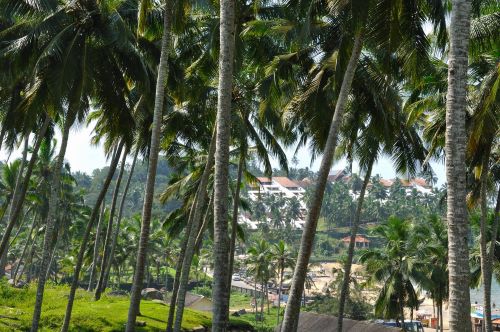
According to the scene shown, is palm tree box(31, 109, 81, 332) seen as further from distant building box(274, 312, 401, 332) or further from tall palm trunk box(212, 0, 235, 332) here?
distant building box(274, 312, 401, 332)

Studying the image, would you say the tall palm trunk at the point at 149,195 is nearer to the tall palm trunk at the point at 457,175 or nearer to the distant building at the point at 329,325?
the tall palm trunk at the point at 457,175

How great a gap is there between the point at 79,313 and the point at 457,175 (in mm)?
19244

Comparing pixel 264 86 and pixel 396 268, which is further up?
pixel 264 86

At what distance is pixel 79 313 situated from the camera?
78.3 feet

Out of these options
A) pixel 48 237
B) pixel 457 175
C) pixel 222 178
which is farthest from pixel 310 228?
pixel 48 237

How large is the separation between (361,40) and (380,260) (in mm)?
21533

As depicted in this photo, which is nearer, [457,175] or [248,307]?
[457,175]

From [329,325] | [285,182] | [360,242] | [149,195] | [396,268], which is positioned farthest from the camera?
[285,182]

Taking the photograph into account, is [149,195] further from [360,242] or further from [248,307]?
[360,242]

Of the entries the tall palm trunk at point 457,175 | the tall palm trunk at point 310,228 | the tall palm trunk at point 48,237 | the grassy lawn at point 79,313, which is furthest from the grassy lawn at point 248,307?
the tall palm trunk at point 457,175

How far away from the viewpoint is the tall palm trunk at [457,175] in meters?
7.73

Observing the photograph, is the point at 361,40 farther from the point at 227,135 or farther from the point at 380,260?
the point at 380,260

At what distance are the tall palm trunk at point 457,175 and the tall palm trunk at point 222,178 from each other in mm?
3651

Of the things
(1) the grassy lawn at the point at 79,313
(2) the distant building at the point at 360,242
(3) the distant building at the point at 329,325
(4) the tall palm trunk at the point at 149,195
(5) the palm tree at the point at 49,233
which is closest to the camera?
(4) the tall palm trunk at the point at 149,195
